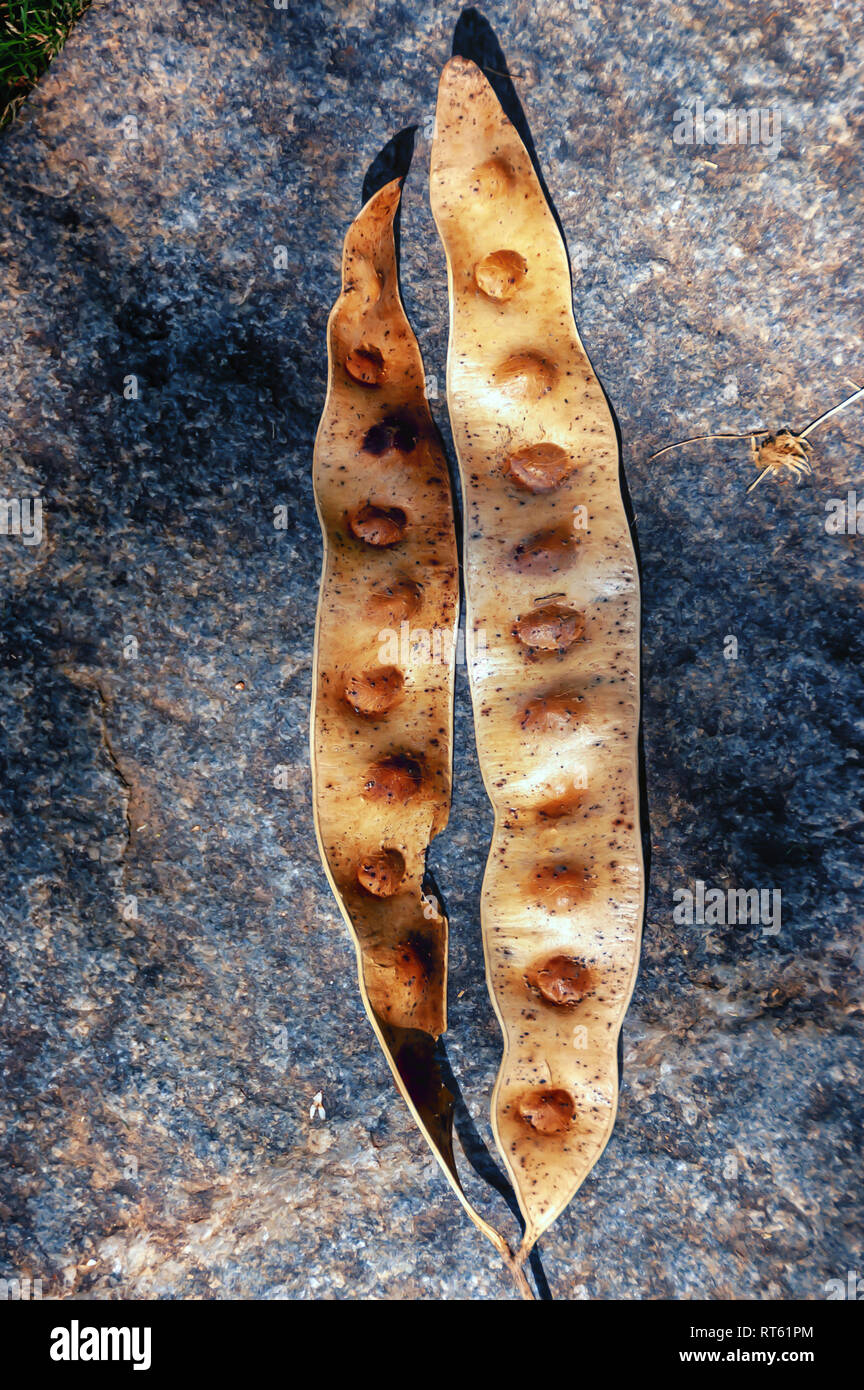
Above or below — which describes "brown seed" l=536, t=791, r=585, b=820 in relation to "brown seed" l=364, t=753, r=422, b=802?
below

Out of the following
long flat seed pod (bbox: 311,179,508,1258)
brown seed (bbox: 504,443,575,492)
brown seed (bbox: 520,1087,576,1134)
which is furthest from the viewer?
brown seed (bbox: 504,443,575,492)

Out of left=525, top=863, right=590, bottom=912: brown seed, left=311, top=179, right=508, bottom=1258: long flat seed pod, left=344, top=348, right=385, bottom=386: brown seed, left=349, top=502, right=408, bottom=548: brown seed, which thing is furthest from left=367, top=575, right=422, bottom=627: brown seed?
left=525, top=863, right=590, bottom=912: brown seed

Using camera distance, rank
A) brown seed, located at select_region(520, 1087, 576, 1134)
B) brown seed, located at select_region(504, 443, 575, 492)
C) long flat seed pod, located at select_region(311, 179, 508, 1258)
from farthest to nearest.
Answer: brown seed, located at select_region(504, 443, 575, 492) < long flat seed pod, located at select_region(311, 179, 508, 1258) < brown seed, located at select_region(520, 1087, 576, 1134)

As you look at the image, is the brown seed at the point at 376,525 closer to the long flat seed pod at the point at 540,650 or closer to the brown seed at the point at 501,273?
the long flat seed pod at the point at 540,650

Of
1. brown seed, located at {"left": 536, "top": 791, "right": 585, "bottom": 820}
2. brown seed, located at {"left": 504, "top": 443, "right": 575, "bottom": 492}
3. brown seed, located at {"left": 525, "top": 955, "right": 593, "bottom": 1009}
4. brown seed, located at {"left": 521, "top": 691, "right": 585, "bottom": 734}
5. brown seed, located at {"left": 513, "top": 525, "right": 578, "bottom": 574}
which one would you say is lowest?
brown seed, located at {"left": 525, "top": 955, "right": 593, "bottom": 1009}

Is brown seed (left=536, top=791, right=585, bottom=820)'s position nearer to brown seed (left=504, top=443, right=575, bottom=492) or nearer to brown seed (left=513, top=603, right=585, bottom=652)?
brown seed (left=513, top=603, right=585, bottom=652)

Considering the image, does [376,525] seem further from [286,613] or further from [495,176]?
[495,176]

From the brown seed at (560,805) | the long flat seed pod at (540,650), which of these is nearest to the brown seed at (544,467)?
the long flat seed pod at (540,650)
